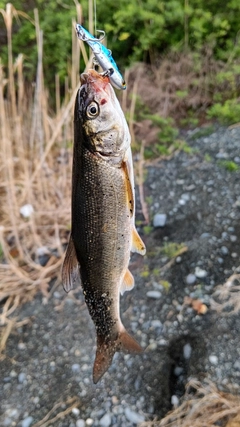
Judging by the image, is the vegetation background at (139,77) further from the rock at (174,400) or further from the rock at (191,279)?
the rock at (174,400)

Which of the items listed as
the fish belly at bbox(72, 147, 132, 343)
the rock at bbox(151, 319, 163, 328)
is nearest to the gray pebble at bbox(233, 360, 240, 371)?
the rock at bbox(151, 319, 163, 328)

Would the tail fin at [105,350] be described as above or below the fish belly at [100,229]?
below

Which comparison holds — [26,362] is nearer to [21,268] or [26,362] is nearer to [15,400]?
[15,400]

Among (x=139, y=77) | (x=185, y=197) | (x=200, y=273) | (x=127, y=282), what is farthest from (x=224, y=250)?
(x=139, y=77)

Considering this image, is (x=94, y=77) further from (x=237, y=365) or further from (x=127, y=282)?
(x=237, y=365)

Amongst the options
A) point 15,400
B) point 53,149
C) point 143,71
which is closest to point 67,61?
point 143,71

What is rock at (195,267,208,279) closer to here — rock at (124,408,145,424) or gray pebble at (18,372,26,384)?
rock at (124,408,145,424)

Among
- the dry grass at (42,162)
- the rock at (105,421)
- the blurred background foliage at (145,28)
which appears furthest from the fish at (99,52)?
the blurred background foliage at (145,28)
